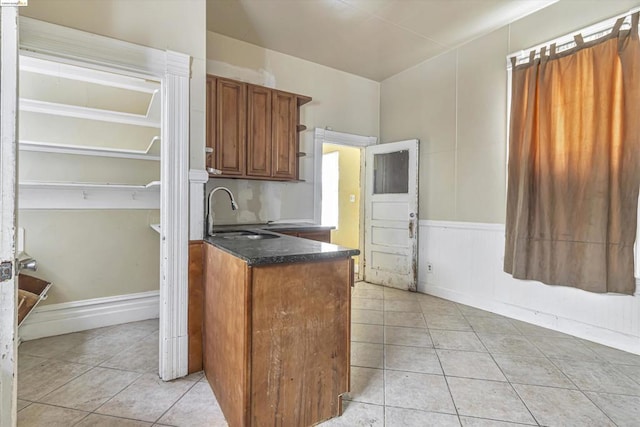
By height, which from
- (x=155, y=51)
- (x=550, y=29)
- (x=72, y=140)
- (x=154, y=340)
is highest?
(x=550, y=29)

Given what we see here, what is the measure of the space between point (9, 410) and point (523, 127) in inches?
149

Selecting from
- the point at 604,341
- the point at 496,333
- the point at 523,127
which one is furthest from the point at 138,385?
the point at 523,127

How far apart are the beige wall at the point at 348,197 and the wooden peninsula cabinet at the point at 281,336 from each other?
364cm

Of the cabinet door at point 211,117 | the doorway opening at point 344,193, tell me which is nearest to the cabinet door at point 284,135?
the cabinet door at point 211,117

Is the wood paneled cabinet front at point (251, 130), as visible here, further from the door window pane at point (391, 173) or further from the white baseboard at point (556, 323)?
the white baseboard at point (556, 323)

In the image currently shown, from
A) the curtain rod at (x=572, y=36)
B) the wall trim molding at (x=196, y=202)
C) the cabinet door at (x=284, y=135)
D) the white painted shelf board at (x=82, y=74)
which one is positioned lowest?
the wall trim molding at (x=196, y=202)

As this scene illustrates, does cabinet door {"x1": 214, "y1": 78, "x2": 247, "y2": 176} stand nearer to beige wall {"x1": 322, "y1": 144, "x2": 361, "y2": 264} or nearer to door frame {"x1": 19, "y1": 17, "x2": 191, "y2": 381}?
door frame {"x1": 19, "y1": 17, "x2": 191, "y2": 381}

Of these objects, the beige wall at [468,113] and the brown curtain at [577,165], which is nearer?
the brown curtain at [577,165]

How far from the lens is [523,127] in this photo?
2.93m

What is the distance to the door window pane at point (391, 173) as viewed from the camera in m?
4.09

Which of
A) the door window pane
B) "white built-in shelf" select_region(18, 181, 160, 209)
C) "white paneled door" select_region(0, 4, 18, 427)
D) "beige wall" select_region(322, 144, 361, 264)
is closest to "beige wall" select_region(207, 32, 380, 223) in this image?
the door window pane

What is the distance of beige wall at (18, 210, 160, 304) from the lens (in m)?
2.62

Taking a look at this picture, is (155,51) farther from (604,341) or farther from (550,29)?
(604,341)

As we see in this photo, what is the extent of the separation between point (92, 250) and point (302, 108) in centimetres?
270
